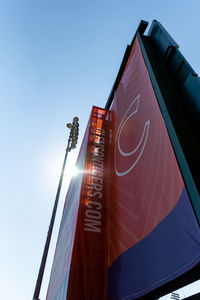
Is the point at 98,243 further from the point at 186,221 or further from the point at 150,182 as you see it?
the point at 186,221

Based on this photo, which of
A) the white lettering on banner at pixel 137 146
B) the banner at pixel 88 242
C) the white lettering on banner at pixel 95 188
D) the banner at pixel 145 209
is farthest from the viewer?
the white lettering on banner at pixel 95 188

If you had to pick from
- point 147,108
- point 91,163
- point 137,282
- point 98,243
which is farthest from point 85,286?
point 147,108

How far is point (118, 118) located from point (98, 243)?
6.07 m

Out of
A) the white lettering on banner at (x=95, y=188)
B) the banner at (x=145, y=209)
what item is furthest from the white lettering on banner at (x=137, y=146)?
the white lettering on banner at (x=95, y=188)

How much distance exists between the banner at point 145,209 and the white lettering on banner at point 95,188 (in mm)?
497

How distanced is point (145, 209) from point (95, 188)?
3.58 meters

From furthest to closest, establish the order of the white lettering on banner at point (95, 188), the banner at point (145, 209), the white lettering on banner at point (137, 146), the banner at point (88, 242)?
the white lettering on banner at point (95, 188)
the white lettering on banner at point (137, 146)
the banner at point (88, 242)
the banner at point (145, 209)

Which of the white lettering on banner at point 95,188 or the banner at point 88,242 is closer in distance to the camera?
the banner at point 88,242

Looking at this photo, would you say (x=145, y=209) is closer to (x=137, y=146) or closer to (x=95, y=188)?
(x=137, y=146)

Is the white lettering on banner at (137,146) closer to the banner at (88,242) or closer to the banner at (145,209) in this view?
the banner at (145,209)

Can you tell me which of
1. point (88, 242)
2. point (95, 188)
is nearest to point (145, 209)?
point (88, 242)

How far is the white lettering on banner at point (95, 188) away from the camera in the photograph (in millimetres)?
8098

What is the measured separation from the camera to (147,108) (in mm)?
7238

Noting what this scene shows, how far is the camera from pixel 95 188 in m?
9.17
